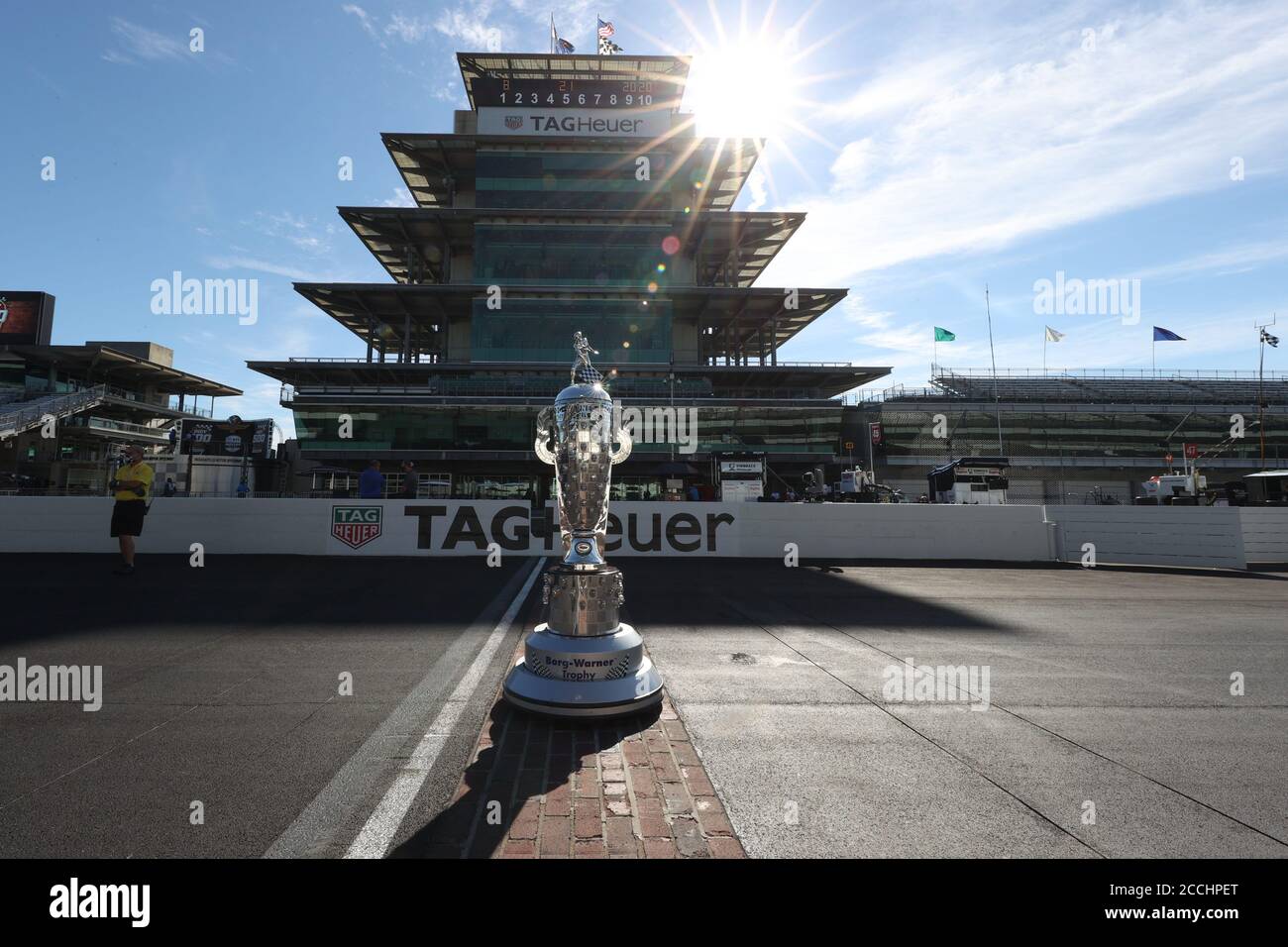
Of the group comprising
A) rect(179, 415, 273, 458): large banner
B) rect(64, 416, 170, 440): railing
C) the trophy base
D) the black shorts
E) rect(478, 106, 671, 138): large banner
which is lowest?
the trophy base

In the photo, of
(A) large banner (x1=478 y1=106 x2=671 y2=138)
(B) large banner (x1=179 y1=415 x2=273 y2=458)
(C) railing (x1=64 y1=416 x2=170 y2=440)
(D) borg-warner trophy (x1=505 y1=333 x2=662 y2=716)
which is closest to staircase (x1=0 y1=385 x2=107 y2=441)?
(C) railing (x1=64 y1=416 x2=170 y2=440)

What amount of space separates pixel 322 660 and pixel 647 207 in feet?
160

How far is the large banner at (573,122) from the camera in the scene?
4691cm

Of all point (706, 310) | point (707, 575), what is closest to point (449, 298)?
point (706, 310)

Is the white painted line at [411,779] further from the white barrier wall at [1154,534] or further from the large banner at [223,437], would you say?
the large banner at [223,437]

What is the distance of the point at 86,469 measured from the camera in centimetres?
4550

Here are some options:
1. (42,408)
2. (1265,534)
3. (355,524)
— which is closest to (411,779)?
(355,524)

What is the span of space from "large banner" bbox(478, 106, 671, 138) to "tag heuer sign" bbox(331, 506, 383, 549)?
44065 millimetres

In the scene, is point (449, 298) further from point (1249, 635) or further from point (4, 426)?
point (1249, 635)

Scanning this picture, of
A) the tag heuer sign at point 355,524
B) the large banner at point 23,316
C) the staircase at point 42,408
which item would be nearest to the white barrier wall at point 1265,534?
the tag heuer sign at point 355,524

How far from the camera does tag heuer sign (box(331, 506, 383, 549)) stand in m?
13.3

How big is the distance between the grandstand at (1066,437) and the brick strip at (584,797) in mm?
53027

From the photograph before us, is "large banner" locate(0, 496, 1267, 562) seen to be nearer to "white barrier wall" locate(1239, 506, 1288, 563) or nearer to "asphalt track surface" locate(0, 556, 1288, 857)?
"white barrier wall" locate(1239, 506, 1288, 563)

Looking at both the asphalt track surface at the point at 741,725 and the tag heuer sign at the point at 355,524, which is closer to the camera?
the asphalt track surface at the point at 741,725
